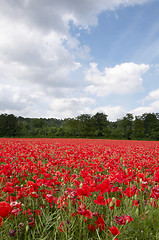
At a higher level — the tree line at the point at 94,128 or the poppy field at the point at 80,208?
the tree line at the point at 94,128

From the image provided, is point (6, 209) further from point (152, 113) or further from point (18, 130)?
point (152, 113)

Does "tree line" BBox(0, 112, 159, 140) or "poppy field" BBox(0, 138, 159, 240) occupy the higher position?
"tree line" BBox(0, 112, 159, 140)

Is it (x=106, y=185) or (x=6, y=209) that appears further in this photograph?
(x=106, y=185)

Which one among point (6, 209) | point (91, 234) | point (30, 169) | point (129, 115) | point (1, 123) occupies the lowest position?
point (91, 234)

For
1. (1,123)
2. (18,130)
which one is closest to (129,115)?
(18,130)

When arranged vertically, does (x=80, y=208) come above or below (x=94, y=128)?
below

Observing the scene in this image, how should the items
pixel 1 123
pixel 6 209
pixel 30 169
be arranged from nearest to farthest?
pixel 6 209 < pixel 30 169 < pixel 1 123

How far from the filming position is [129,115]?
Answer: 6562 cm

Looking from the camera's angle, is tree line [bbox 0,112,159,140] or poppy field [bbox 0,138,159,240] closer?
poppy field [bbox 0,138,159,240]

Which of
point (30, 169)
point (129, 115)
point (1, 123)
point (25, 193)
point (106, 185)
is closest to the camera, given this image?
point (106, 185)

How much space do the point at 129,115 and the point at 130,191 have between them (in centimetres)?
6680

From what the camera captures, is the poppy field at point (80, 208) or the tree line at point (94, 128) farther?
the tree line at point (94, 128)

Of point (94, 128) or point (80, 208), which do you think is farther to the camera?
point (94, 128)

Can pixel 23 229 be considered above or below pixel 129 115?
below
